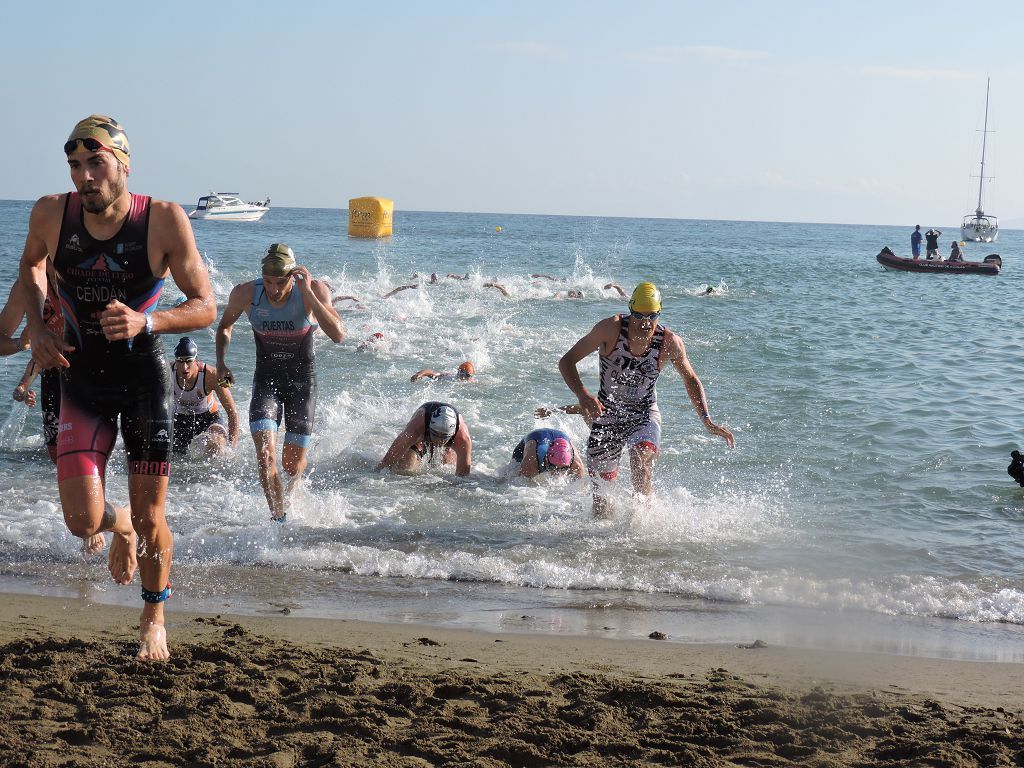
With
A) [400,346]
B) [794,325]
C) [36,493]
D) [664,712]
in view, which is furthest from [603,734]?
[794,325]

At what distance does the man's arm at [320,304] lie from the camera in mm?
6621

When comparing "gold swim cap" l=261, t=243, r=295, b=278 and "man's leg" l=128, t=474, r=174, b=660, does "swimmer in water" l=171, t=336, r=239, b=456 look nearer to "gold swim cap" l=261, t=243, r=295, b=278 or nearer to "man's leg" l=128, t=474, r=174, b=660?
"gold swim cap" l=261, t=243, r=295, b=278

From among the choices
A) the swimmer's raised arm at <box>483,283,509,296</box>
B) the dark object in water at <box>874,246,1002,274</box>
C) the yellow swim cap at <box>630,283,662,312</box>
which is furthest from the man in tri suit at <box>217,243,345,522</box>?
the dark object in water at <box>874,246,1002,274</box>

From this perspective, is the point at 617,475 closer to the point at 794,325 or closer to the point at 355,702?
the point at 355,702

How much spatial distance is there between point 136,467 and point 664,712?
2.24 m

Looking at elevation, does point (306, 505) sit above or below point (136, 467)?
below

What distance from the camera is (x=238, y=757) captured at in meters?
3.18

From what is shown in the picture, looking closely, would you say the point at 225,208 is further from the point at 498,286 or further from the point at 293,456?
the point at 293,456

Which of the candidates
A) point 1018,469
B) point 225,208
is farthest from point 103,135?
point 225,208

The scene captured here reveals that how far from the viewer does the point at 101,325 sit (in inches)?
Answer: 145

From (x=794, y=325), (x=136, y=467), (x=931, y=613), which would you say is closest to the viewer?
(x=136, y=467)

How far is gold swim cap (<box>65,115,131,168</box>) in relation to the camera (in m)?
3.63

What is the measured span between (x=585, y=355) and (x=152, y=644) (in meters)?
3.98

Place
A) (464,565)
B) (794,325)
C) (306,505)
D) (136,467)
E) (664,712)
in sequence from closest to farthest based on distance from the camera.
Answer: (664,712) → (136,467) → (464,565) → (306,505) → (794,325)
